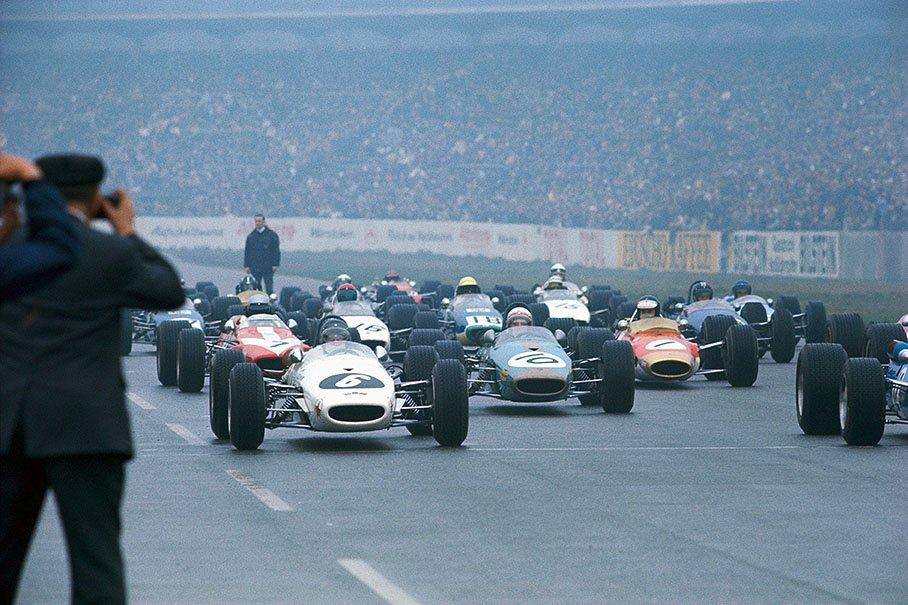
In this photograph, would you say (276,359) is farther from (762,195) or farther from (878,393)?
(762,195)

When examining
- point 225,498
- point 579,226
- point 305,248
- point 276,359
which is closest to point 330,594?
point 225,498

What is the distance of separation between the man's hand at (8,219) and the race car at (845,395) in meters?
10.1

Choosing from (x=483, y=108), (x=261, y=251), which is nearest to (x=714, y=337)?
(x=261, y=251)

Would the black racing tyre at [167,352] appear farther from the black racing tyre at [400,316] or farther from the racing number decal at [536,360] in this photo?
the black racing tyre at [400,316]

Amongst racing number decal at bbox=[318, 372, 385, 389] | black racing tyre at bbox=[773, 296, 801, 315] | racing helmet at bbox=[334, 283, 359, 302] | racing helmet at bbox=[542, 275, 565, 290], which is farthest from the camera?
racing helmet at bbox=[542, 275, 565, 290]

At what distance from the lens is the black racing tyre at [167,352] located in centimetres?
2200

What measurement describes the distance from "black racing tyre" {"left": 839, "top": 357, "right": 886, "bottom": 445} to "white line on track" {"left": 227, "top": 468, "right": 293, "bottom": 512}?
5060mm

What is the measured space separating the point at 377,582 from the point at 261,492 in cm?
368

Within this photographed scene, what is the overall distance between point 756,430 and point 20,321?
38.5 ft

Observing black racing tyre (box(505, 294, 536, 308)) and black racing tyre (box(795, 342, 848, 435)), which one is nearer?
black racing tyre (box(795, 342, 848, 435))

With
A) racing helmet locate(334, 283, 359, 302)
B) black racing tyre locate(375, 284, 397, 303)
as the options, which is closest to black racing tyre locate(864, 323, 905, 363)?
racing helmet locate(334, 283, 359, 302)

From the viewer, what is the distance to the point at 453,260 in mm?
62250

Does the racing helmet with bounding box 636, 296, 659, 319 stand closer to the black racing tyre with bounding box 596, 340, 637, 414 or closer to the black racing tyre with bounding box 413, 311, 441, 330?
the black racing tyre with bounding box 596, 340, 637, 414

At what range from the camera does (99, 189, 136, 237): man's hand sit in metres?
5.97
